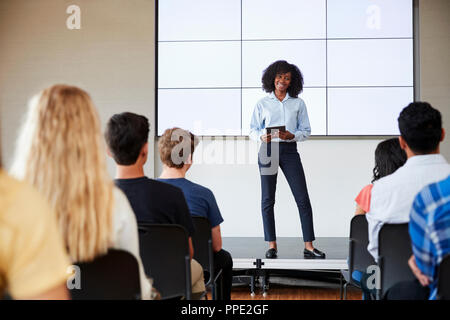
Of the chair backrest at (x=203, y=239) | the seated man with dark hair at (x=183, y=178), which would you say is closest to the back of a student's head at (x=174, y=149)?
the seated man with dark hair at (x=183, y=178)

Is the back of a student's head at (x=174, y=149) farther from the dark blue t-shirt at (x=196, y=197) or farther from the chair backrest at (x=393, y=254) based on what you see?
the chair backrest at (x=393, y=254)

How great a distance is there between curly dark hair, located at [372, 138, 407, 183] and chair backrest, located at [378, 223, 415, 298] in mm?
682

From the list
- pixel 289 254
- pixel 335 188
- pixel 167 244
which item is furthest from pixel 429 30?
pixel 167 244

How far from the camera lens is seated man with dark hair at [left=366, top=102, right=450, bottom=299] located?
180 cm

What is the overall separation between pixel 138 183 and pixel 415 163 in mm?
1071

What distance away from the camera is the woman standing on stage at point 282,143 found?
378cm

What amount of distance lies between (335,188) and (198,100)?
1.77m

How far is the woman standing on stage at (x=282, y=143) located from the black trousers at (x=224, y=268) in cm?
93

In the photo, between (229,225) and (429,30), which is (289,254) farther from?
(429,30)

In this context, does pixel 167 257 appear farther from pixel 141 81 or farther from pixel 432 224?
pixel 141 81

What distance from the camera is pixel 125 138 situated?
1.94m

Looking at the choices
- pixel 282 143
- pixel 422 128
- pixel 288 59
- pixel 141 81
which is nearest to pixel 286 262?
pixel 282 143

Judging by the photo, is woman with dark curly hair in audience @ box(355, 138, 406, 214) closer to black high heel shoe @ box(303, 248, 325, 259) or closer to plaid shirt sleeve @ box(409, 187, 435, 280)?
plaid shirt sleeve @ box(409, 187, 435, 280)

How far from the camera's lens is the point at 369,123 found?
5133 mm
